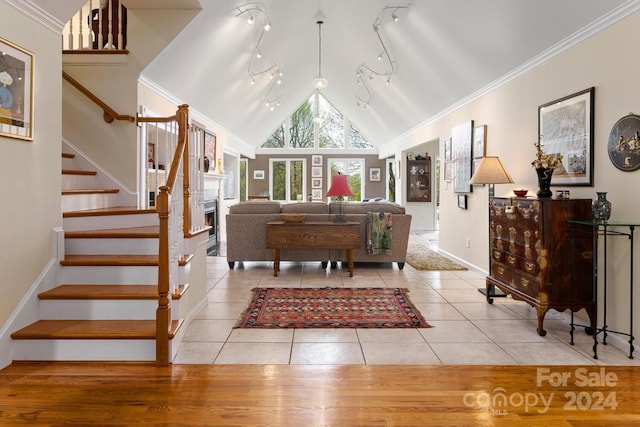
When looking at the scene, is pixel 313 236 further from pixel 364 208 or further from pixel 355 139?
pixel 355 139

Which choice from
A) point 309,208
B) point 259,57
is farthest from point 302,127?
point 309,208

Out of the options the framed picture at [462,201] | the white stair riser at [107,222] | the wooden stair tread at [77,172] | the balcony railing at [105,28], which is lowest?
the white stair riser at [107,222]

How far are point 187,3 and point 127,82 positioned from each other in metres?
0.98

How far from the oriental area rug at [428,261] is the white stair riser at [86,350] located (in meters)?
3.94

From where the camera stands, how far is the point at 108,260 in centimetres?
297

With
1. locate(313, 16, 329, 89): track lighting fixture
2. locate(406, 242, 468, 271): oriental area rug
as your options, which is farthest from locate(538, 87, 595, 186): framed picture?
locate(313, 16, 329, 89): track lighting fixture

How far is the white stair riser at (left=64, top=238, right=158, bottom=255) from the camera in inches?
125

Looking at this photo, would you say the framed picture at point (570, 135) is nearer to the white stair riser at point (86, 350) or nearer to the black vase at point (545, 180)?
the black vase at point (545, 180)

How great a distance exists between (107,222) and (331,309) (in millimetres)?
2075

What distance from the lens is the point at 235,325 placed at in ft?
10.7

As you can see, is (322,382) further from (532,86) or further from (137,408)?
(532,86)

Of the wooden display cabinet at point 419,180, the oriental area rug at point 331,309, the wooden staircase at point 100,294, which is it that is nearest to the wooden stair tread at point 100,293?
the wooden staircase at point 100,294

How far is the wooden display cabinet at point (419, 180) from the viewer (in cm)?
1058

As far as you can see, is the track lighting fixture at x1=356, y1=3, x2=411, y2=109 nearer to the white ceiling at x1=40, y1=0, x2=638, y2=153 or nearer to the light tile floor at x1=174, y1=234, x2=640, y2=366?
the white ceiling at x1=40, y1=0, x2=638, y2=153
